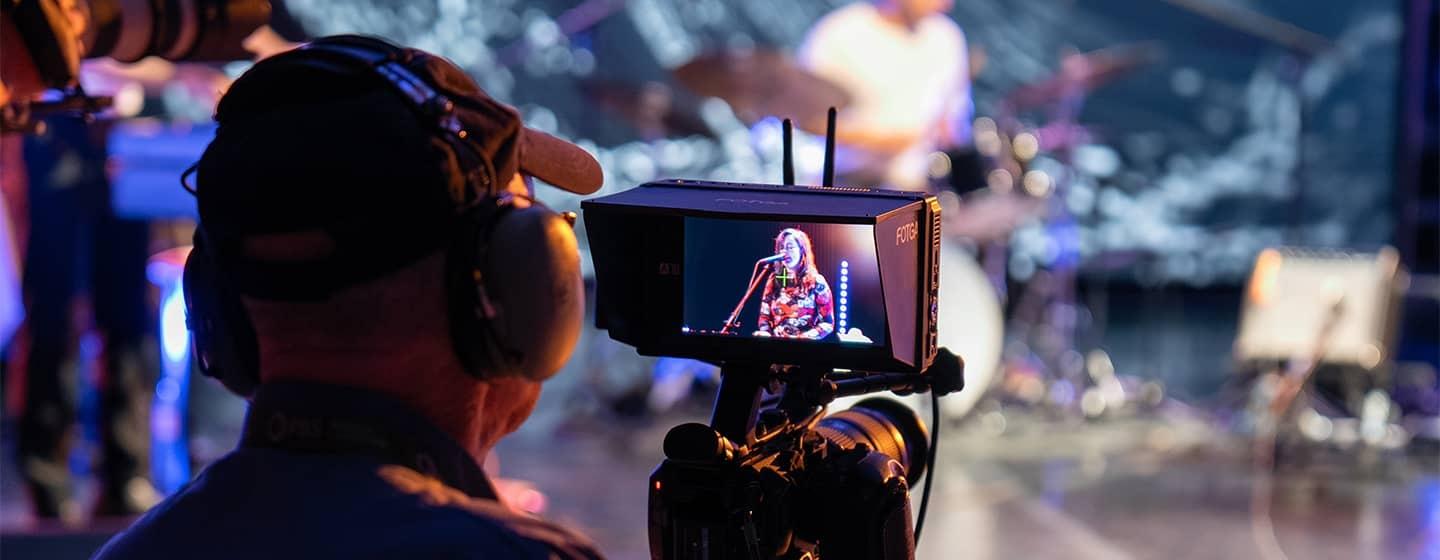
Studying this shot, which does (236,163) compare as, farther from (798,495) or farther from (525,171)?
(798,495)

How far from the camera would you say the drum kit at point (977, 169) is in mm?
4047

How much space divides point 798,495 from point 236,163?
1.34ft

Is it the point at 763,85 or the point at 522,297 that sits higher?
the point at 522,297

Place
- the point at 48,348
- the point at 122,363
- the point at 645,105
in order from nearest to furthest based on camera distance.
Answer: the point at 122,363 < the point at 48,348 < the point at 645,105

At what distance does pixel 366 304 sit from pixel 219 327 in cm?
13

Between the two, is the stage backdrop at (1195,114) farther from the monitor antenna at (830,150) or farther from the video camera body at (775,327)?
the video camera body at (775,327)

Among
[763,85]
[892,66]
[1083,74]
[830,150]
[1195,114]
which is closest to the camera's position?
[830,150]

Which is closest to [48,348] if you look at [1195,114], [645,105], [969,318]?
[645,105]

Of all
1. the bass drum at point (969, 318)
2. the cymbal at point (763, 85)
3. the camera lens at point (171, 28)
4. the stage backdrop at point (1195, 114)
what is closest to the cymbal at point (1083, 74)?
the stage backdrop at point (1195, 114)

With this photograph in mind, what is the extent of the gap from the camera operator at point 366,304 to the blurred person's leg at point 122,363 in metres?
2.42

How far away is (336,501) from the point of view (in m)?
0.70

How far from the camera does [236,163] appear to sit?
71cm

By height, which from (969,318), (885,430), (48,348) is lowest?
(969,318)

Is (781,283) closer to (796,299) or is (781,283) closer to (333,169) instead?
(796,299)
